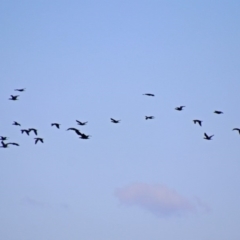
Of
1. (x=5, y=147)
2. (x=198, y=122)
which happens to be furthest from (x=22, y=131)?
(x=198, y=122)

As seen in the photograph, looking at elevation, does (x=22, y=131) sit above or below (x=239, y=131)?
below

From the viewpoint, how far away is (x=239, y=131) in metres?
83.4

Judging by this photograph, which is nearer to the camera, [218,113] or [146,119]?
[218,113]

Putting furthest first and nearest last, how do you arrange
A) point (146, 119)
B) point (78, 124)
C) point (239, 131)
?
point (146, 119), point (78, 124), point (239, 131)

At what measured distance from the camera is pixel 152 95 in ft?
298

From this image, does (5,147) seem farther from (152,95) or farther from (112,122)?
(152,95)

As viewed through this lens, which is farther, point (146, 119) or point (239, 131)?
point (146, 119)

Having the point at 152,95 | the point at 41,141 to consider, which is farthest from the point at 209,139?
the point at 41,141

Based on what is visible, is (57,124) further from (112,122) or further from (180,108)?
(180,108)

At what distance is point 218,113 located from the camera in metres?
86.8

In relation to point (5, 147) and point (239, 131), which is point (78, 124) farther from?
point (239, 131)

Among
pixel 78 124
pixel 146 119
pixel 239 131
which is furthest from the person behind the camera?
pixel 146 119

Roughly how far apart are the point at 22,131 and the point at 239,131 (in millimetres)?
33108

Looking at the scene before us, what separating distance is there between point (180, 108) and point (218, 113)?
20.2 feet
